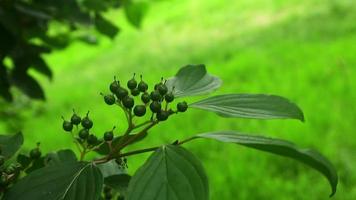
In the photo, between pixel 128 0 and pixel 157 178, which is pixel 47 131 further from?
pixel 157 178

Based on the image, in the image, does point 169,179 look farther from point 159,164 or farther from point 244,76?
point 244,76

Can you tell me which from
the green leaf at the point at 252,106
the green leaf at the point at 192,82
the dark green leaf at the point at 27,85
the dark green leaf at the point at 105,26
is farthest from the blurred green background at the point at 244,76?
the green leaf at the point at 252,106

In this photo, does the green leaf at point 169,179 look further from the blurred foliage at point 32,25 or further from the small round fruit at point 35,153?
the blurred foliage at point 32,25

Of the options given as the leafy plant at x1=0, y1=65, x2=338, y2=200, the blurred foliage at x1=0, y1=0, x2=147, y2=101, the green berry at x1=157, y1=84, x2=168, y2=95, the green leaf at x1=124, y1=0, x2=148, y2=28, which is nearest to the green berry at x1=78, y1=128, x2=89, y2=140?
the leafy plant at x1=0, y1=65, x2=338, y2=200

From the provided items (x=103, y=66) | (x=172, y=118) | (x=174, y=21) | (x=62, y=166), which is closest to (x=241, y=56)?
(x=172, y=118)

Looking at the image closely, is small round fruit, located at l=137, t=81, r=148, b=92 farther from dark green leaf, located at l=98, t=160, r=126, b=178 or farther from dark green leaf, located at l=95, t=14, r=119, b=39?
dark green leaf, located at l=95, t=14, r=119, b=39
